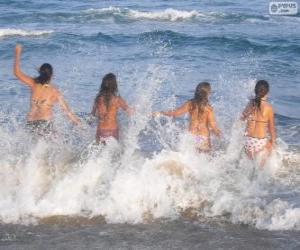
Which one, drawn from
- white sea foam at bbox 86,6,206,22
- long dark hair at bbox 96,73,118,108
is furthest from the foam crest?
long dark hair at bbox 96,73,118,108

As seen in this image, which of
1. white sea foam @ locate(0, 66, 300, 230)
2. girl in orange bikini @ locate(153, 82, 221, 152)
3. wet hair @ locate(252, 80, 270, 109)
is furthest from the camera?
girl in orange bikini @ locate(153, 82, 221, 152)

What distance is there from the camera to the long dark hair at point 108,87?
288 inches

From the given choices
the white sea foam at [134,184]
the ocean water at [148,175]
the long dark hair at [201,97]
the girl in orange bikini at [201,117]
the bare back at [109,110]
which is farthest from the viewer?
the bare back at [109,110]

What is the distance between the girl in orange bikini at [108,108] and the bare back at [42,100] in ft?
2.04

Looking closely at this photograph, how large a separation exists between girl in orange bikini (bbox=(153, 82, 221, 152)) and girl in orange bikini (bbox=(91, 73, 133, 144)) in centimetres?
76

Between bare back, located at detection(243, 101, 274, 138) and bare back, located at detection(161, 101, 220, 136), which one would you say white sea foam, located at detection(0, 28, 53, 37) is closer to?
bare back, located at detection(161, 101, 220, 136)

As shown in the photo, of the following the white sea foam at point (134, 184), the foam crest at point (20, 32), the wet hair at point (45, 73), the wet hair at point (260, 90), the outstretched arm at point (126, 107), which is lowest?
the white sea foam at point (134, 184)

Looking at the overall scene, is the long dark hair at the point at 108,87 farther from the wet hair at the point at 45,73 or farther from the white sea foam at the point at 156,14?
the white sea foam at the point at 156,14

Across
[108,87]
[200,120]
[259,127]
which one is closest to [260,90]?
[259,127]

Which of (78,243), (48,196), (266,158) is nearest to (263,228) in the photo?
(266,158)

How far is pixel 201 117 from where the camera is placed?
7.35m

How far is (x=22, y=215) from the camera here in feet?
21.5

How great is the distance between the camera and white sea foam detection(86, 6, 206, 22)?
24.5 meters

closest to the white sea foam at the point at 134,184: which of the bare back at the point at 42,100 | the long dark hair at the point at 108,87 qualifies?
the bare back at the point at 42,100
